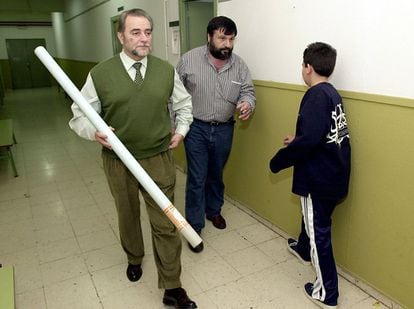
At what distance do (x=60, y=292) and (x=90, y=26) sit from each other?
637 cm

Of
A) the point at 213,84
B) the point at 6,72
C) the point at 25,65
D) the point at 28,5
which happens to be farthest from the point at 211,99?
the point at 6,72

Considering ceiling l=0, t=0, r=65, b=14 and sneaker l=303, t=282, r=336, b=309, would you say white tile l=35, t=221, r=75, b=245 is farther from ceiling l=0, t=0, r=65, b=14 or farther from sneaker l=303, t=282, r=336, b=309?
ceiling l=0, t=0, r=65, b=14

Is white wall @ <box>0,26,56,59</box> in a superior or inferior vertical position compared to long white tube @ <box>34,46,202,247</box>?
superior

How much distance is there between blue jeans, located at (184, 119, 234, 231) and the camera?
2.34 m

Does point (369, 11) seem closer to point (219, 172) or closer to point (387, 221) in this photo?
point (387, 221)

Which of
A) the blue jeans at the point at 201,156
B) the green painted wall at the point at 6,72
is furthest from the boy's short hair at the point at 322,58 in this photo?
the green painted wall at the point at 6,72

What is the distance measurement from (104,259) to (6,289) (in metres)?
0.62

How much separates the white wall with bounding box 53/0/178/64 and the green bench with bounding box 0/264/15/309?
251cm

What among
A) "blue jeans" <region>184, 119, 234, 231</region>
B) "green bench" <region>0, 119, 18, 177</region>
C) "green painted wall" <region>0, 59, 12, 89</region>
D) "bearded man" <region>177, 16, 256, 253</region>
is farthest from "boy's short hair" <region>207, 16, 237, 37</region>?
"green painted wall" <region>0, 59, 12, 89</region>

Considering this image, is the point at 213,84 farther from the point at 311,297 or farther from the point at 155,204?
the point at 311,297

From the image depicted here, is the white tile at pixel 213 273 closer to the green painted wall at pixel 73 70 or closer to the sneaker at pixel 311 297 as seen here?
the sneaker at pixel 311 297

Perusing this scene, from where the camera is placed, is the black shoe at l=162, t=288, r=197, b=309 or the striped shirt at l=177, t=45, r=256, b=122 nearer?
the black shoe at l=162, t=288, r=197, b=309

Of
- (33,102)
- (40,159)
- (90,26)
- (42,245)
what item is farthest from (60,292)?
(33,102)

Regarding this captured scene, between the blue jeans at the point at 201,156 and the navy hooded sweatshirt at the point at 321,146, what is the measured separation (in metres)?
0.67
